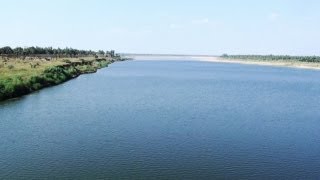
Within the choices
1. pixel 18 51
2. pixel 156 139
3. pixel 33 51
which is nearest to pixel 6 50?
pixel 18 51

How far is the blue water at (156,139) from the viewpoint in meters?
19.3

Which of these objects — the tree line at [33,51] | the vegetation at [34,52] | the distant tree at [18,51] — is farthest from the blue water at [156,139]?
the distant tree at [18,51]

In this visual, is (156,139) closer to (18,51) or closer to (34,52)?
(18,51)

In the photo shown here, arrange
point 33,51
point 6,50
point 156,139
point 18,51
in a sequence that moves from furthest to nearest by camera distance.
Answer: point 33,51 → point 18,51 → point 6,50 → point 156,139

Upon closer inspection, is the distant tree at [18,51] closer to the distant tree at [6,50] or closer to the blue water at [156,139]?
the distant tree at [6,50]

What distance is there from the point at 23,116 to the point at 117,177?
16145mm

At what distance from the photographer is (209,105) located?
39875 millimetres

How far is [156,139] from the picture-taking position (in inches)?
984

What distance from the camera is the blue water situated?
19297 millimetres

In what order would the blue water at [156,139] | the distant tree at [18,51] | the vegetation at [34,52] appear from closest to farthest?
the blue water at [156,139], the vegetation at [34,52], the distant tree at [18,51]

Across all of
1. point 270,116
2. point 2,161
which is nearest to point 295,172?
point 2,161

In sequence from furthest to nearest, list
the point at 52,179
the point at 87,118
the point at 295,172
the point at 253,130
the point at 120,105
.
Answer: the point at 120,105 → the point at 87,118 → the point at 253,130 → the point at 295,172 → the point at 52,179

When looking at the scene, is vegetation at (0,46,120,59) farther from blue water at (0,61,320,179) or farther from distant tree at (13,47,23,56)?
blue water at (0,61,320,179)

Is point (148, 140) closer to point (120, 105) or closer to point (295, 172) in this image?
point (295, 172)
